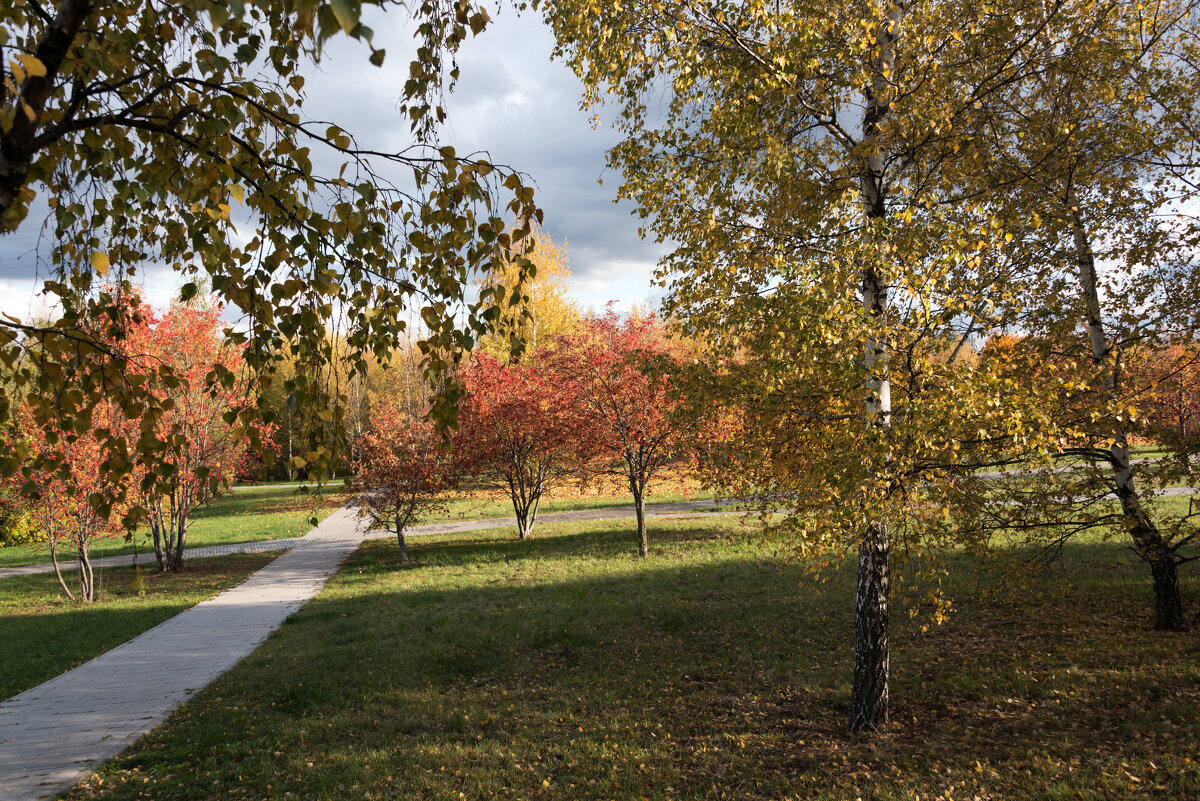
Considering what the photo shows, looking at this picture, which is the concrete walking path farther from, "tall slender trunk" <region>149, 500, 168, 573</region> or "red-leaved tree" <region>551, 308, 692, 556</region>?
"red-leaved tree" <region>551, 308, 692, 556</region>

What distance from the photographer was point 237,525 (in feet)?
75.8

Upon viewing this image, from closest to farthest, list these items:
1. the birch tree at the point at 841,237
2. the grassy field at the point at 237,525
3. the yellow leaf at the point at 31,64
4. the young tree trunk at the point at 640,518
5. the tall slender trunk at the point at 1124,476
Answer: the yellow leaf at the point at 31,64 → the birch tree at the point at 841,237 → the tall slender trunk at the point at 1124,476 → the young tree trunk at the point at 640,518 → the grassy field at the point at 237,525

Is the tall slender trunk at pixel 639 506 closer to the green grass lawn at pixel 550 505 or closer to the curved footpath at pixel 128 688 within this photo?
the curved footpath at pixel 128 688

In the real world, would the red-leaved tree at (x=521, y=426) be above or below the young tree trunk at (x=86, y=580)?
above

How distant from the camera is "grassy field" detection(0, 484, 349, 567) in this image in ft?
59.5

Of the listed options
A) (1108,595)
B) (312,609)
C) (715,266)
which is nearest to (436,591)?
(312,609)

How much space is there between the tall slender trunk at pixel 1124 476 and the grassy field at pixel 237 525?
40.2 feet

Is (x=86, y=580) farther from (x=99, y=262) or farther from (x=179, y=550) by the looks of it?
Answer: (x=99, y=262)

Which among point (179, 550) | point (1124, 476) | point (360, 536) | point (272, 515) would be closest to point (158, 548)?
point (179, 550)

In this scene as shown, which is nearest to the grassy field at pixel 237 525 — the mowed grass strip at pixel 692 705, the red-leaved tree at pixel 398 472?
the red-leaved tree at pixel 398 472

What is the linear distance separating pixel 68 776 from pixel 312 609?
5.50 metres

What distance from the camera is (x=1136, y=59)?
6.45 meters

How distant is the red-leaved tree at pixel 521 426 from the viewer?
14297mm

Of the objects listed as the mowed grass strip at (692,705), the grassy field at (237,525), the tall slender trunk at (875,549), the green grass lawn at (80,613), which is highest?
the tall slender trunk at (875,549)
